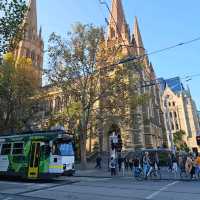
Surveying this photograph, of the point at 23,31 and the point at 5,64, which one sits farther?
the point at 5,64

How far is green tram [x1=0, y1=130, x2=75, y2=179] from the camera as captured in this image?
15562 mm

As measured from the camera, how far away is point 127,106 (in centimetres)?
2688

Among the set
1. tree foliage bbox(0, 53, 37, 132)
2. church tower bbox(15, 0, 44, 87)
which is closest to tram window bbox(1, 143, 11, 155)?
tree foliage bbox(0, 53, 37, 132)

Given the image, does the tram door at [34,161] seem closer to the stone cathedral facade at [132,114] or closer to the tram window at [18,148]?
the tram window at [18,148]

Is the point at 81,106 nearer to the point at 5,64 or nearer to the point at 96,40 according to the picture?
the point at 96,40

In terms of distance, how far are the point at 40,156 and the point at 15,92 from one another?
17.0 metres

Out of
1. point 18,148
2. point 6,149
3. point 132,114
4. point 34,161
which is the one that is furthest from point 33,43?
point 34,161

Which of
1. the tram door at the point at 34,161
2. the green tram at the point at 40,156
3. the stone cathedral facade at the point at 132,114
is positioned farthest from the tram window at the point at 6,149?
the stone cathedral facade at the point at 132,114

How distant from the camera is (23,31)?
17250mm

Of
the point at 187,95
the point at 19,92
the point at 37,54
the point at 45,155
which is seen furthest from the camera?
the point at 187,95

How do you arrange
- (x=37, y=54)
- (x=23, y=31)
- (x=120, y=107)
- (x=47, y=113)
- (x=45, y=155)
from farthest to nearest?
(x=37, y=54) → (x=47, y=113) → (x=120, y=107) → (x=23, y=31) → (x=45, y=155)

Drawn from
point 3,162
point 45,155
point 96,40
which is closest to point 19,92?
point 96,40

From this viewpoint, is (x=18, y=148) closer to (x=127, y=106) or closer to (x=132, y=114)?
(x=127, y=106)

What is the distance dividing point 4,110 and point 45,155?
1857cm
